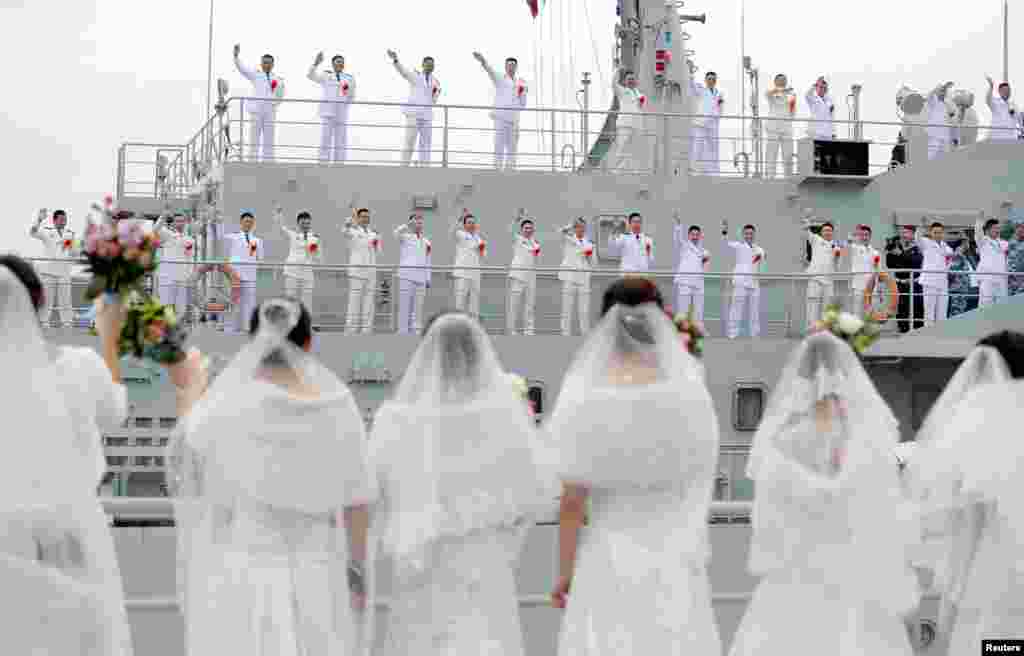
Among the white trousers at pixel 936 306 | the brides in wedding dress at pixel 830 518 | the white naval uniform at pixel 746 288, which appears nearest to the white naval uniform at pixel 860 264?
the white trousers at pixel 936 306

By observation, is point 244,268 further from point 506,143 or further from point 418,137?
point 506,143

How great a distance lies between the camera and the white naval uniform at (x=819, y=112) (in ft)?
72.7

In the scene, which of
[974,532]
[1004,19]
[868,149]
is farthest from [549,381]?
[1004,19]

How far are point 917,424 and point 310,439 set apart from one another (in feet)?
39.7

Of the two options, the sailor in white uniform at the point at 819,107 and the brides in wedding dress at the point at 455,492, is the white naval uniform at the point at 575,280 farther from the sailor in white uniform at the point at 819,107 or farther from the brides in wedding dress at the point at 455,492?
the brides in wedding dress at the point at 455,492

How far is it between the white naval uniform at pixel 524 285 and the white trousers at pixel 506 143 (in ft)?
6.15

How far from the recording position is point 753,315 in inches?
726

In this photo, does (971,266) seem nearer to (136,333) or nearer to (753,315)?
(753,315)

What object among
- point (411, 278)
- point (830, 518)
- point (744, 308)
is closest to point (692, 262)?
point (744, 308)

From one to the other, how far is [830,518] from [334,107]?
47.4ft

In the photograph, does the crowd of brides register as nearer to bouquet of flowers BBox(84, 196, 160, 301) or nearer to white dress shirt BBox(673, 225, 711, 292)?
bouquet of flowers BBox(84, 196, 160, 301)

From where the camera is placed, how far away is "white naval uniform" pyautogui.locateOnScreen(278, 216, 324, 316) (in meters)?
17.5

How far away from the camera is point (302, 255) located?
17.8 metres

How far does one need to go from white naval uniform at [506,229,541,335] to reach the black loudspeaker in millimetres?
3886
